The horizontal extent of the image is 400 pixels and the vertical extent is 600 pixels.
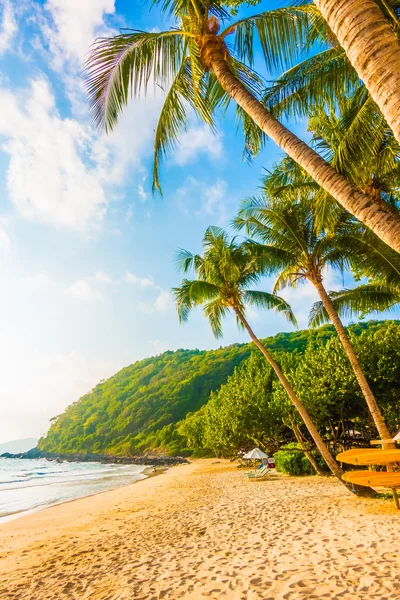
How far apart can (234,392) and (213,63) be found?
66.6 feet

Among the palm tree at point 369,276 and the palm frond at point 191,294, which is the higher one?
the palm frond at point 191,294

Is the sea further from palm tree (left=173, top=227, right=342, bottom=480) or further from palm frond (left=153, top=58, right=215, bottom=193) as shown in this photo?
palm frond (left=153, top=58, right=215, bottom=193)

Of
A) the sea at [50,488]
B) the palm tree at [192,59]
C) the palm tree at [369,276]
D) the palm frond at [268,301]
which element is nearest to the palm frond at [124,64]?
the palm tree at [192,59]

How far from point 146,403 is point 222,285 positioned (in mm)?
72094

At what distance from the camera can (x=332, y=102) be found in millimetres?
5719

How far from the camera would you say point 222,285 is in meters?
12.6

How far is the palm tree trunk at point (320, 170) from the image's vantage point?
265cm

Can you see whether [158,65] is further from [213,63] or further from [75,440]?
[75,440]

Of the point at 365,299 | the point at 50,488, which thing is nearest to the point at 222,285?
the point at 365,299

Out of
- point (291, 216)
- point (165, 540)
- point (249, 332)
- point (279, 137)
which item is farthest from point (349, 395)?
point (279, 137)

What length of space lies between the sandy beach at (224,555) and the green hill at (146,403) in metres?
36.9

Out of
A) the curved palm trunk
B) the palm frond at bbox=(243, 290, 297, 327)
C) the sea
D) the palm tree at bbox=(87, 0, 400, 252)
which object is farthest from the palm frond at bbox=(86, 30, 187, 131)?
the sea

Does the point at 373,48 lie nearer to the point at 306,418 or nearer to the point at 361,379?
the point at 361,379

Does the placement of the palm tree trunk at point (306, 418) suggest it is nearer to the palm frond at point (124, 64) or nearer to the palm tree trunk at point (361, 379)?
the palm tree trunk at point (361, 379)
